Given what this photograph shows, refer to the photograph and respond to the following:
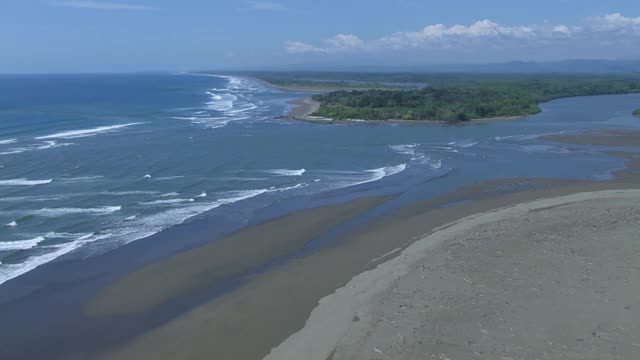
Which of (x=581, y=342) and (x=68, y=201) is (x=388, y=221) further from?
(x=68, y=201)

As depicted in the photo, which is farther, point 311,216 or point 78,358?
point 311,216

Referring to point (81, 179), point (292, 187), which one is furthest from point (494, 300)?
point (81, 179)

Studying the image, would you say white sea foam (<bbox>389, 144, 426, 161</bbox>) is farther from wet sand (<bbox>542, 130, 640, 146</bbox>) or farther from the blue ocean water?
wet sand (<bbox>542, 130, 640, 146</bbox>)

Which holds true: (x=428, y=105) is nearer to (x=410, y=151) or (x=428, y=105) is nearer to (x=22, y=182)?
(x=410, y=151)

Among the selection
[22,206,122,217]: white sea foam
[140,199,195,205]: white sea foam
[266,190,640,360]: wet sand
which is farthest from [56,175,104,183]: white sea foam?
[266,190,640,360]: wet sand

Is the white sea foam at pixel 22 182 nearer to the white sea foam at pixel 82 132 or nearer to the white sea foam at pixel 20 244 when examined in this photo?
the white sea foam at pixel 20 244

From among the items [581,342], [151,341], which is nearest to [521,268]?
[581,342]

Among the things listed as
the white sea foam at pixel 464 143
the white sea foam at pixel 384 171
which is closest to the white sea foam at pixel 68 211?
the white sea foam at pixel 384 171

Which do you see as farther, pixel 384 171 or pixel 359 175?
pixel 384 171
